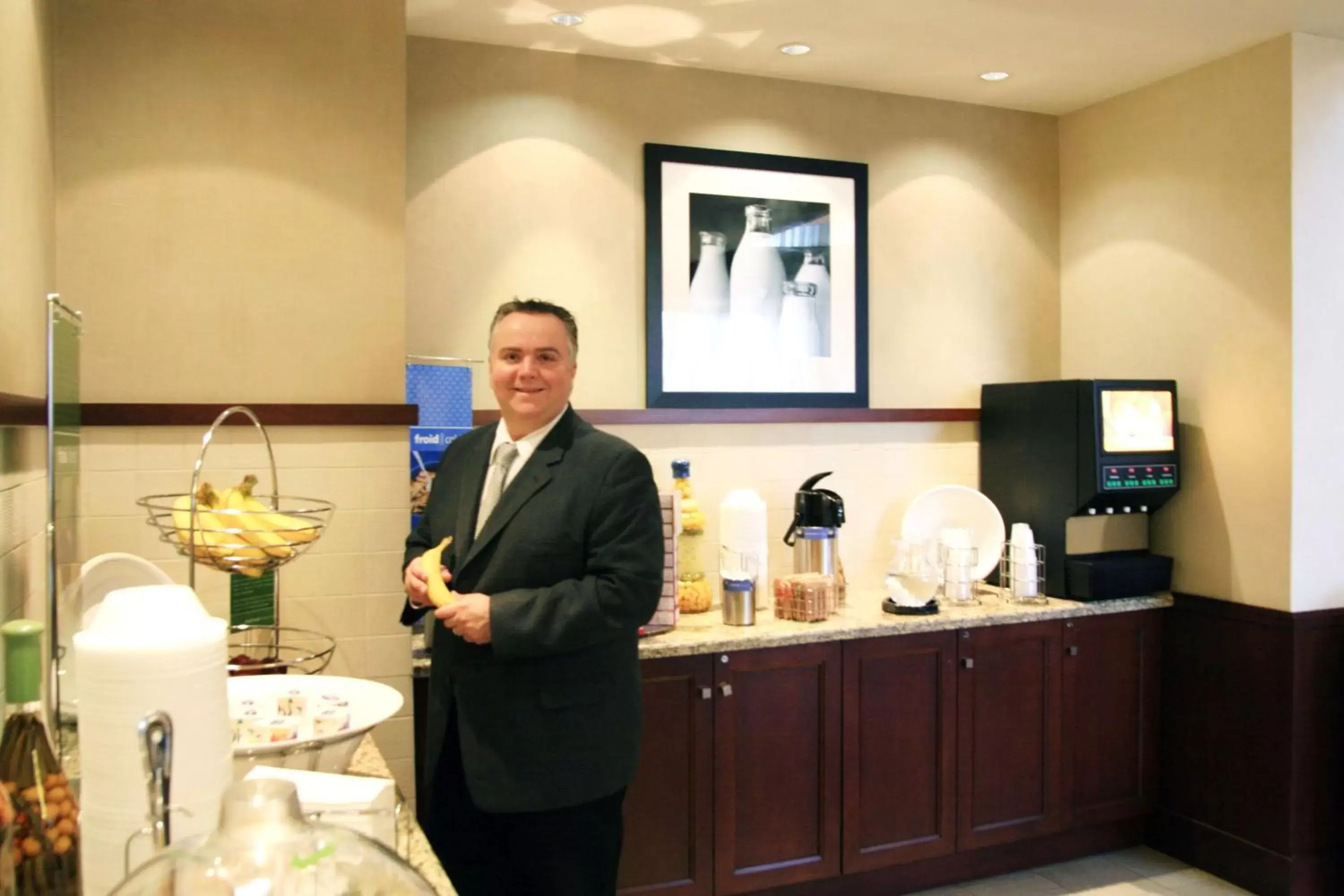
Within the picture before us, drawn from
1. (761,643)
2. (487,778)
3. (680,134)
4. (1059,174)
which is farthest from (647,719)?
(1059,174)

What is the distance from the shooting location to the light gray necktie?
86.1 inches

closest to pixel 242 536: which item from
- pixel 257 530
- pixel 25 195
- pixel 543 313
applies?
pixel 257 530

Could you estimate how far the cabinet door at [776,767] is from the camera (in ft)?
10.0

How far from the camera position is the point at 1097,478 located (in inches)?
135

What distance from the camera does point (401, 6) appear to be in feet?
8.68

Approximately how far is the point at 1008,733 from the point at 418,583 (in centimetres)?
225

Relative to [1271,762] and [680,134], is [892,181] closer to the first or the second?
[680,134]

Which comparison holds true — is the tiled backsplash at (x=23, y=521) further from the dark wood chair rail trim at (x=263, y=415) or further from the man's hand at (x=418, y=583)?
the man's hand at (x=418, y=583)

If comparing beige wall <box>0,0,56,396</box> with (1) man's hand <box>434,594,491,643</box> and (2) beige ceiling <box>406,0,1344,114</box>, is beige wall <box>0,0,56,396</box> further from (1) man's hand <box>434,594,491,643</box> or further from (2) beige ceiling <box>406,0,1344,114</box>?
(2) beige ceiling <box>406,0,1344,114</box>

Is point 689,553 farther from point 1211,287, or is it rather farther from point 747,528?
point 1211,287

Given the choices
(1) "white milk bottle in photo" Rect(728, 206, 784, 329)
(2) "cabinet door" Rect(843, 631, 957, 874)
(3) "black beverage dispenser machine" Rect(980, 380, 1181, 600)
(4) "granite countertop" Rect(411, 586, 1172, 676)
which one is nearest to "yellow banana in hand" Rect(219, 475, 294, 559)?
(4) "granite countertop" Rect(411, 586, 1172, 676)

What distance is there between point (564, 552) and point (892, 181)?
96.7 inches

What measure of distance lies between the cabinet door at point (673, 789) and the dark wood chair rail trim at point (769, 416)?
2.92ft

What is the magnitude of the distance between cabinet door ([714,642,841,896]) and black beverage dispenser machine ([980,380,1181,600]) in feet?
3.31
